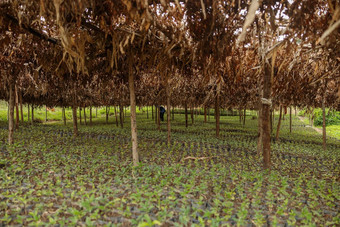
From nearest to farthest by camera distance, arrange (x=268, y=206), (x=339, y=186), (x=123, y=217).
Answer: (x=123, y=217) → (x=268, y=206) → (x=339, y=186)

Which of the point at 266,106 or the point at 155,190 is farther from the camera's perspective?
the point at 266,106

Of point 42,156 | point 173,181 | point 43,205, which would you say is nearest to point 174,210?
point 173,181

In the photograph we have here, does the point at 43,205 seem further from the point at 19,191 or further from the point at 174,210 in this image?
the point at 174,210

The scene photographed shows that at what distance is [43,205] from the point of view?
12.1 ft

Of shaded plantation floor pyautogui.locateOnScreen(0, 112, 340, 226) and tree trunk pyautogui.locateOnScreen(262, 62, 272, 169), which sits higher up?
tree trunk pyautogui.locateOnScreen(262, 62, 272, 169)

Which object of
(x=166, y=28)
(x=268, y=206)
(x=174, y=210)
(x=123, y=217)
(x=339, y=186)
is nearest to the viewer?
(x=123, y=217)

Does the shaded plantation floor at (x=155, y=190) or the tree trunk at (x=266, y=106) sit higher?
the tree trunk at (x=266, y=106)

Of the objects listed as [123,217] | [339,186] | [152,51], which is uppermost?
[152,51]

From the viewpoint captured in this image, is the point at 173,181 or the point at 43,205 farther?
the point at 173,181

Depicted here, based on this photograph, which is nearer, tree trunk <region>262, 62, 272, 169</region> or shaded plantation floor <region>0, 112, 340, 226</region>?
shaded plantation floor <region>0, 112, 340, 226</region>

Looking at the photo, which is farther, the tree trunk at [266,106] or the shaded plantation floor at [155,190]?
the tree trunk at [266,106]

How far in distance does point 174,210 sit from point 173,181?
1.42 metres

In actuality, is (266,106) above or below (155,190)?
above

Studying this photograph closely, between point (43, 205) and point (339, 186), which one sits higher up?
point (43, 205)
